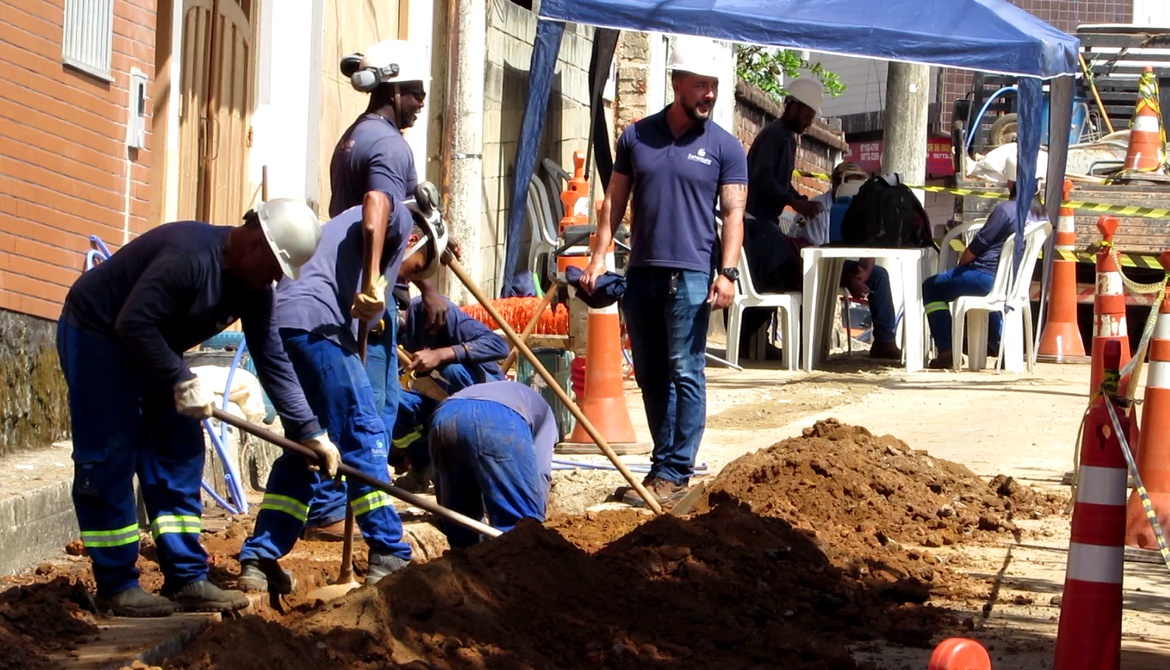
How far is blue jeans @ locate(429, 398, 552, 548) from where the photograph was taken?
226 inches

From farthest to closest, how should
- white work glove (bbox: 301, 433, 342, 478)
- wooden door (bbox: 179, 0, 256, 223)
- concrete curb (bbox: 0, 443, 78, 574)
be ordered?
1. wooden door (bbox: 179, 0, 256, 223)
2. concrete curb (bbox: 0, 443, 78, 574)
3. white work glove (bbox: 301, 433, 342, 478)

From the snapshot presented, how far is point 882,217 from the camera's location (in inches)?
523

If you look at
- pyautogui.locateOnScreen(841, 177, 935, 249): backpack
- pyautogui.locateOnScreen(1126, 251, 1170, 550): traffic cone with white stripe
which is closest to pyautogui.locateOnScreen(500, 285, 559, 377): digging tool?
pyautogui.locateOnScreen(1126, 251, 1170, 550): traffic cone with white stripe

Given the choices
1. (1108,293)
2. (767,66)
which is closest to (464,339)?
(1108,293)

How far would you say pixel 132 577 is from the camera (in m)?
5.42

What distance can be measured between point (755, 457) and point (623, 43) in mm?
9154

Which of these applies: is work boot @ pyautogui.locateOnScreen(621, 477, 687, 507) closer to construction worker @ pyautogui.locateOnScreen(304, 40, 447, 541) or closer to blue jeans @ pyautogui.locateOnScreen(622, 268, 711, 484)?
blue jeans @ pyautogui.locateOnScreen(622, 268, 711, 484)

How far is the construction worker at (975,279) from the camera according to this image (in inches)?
521

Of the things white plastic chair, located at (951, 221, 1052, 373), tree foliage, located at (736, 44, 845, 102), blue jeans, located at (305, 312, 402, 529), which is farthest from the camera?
tree foliage, located at (736, 44, 845, 102)

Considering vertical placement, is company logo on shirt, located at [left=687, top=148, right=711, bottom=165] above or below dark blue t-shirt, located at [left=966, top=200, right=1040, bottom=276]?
above

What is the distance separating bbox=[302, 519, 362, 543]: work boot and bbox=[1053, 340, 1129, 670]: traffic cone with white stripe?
3.56 meters

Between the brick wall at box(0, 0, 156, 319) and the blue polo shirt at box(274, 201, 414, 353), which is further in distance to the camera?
the brick wall at box(0, 0, 156, 319)

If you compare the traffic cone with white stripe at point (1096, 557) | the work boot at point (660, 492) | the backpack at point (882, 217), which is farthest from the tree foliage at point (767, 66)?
the traffic cone with white stripe at point (1096, 557)

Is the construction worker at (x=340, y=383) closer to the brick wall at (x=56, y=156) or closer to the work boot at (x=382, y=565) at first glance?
the work boot at (x=382, y=565)
